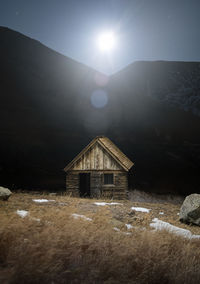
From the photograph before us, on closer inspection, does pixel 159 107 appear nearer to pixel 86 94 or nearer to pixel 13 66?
pixel 86 94

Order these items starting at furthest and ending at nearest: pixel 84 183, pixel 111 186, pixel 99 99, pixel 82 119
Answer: pixel 99 99
pixel 82 119
pixel 84 183
pixel 111 186

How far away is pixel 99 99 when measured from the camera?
3978cm

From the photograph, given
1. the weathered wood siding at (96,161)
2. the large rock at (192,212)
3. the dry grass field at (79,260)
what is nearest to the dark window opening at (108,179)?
the weathered wood siding at (96,161)

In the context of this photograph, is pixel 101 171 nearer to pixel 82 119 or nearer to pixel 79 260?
pixel 79 260

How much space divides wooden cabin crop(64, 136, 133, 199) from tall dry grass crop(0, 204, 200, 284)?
35.2ft

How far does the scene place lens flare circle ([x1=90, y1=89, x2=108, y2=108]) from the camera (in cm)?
3800

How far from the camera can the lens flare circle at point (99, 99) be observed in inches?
1496

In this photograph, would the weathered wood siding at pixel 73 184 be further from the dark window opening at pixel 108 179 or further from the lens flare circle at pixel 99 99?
the lens flare circle at pixel 99 99

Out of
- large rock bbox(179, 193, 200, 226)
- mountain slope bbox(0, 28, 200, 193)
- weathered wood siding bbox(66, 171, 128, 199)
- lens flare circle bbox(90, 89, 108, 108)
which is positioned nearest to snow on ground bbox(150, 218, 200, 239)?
large rock bbox(179, 193, 200, 226)

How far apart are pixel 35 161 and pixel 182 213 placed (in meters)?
21.1

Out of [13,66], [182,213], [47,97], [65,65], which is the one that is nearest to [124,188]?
[182,213]

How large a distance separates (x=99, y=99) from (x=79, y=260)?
3838cm

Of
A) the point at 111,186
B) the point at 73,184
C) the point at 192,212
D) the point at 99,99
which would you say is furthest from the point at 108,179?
the point at 99,99

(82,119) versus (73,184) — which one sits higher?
(82,119)
